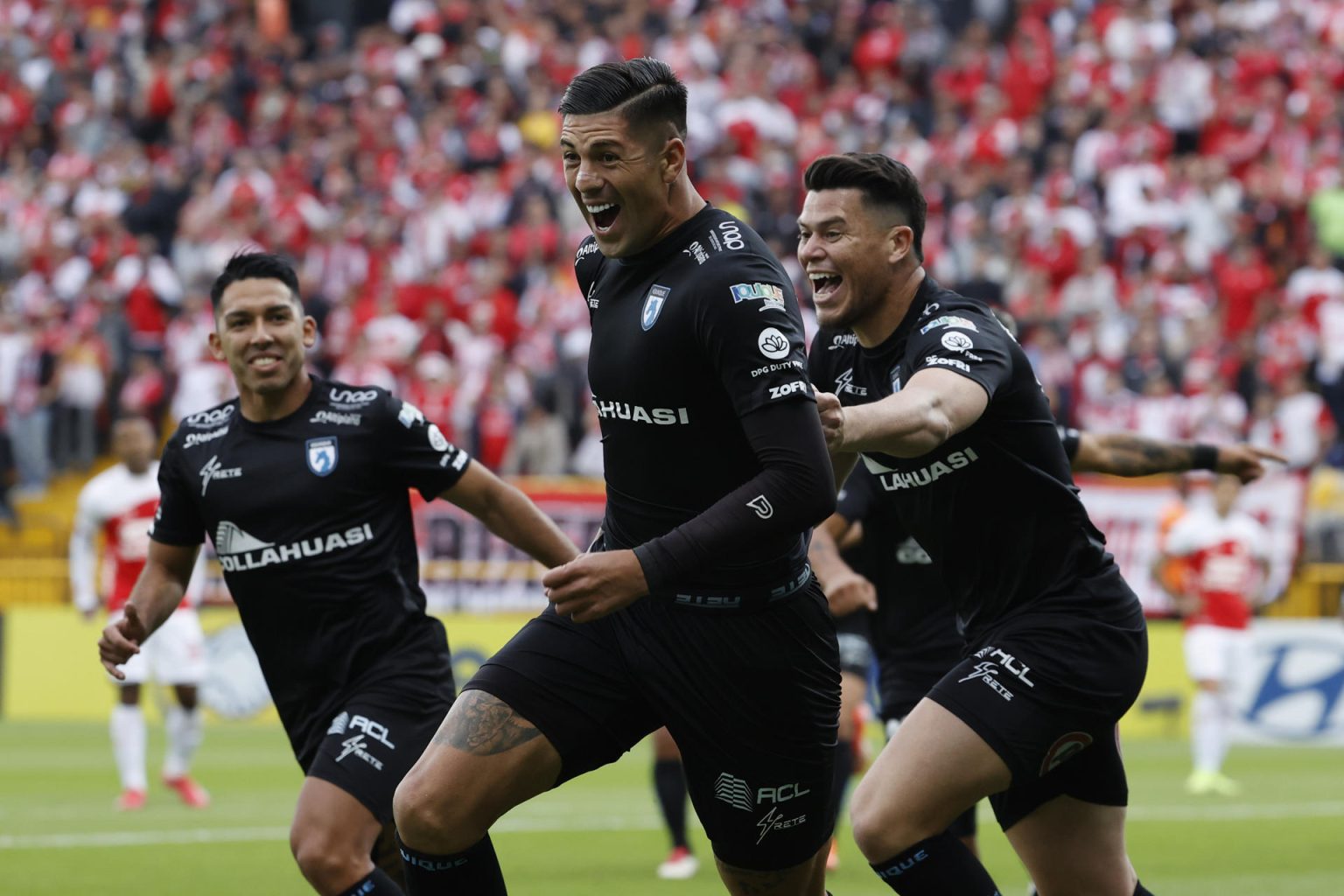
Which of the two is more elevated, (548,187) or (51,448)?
(548,187)

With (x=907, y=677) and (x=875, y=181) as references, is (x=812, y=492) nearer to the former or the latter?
(x=875, y=181)

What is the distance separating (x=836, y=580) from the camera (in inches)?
299

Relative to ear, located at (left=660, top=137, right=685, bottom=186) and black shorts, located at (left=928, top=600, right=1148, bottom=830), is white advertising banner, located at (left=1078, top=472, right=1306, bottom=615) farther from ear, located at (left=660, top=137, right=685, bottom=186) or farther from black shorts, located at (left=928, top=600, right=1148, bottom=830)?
ear, located at (left=660, top=137, right=685, bottom=186)

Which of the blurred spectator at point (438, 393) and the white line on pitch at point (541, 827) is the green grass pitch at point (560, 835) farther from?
the blurred spectator at point (438, 393)

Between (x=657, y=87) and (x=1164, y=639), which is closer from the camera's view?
(x=657, y=87)

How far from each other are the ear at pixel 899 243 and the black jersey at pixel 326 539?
1.70 meters

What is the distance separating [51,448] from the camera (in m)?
21.9

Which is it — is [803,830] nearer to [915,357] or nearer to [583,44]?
[915,357]

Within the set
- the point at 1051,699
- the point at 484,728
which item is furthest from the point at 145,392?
the point at 1051,699

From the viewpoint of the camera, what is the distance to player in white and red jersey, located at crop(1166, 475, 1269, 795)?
49.3 feet

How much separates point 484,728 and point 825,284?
177 centimetres

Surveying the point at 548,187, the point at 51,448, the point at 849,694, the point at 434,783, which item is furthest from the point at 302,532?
the point at 548,187

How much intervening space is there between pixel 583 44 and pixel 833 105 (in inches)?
143

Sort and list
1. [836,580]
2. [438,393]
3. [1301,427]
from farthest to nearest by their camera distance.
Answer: [438,393] < [1301,427] < [836,580]
